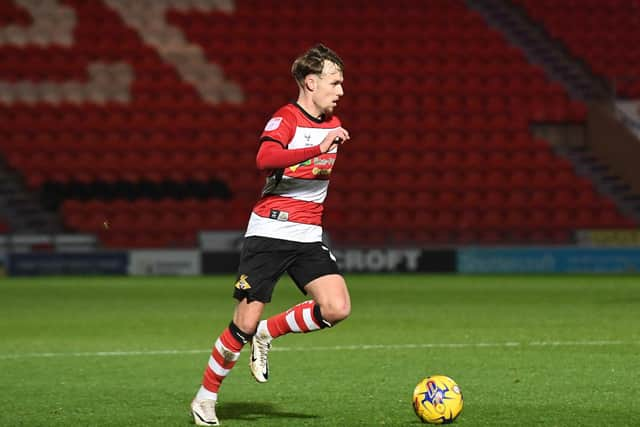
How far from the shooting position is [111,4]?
25953 mm

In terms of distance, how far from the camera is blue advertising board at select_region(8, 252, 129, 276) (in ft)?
65.9

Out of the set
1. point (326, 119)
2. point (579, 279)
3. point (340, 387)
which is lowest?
point (579, 279)

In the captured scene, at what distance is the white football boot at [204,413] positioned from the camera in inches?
223

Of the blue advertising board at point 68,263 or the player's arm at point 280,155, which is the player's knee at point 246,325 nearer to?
the player's arm at point 280,155

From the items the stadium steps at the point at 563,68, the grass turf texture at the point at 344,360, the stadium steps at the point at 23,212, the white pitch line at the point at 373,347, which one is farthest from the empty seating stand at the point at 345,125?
the white pitch line at the point at 373,347

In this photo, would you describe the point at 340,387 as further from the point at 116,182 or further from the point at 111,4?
the point at 111,4

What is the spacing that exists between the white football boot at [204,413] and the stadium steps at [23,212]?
16.6m

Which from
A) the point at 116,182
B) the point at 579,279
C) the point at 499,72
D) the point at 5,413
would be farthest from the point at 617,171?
the point at 5,413

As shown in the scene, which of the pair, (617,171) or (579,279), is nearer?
(579,279)

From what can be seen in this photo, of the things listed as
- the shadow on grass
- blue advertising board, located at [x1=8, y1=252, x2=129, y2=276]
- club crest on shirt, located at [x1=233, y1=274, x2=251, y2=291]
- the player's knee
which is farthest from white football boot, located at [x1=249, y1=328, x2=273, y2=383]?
blue advertising board, located at [x1=8, y1=252, x2=129, y2=276]

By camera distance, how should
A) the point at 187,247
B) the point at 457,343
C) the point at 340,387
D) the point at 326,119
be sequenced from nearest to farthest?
the point at 326,119 → the point at 340,387 → the point at 457,343 → the point at 187,247

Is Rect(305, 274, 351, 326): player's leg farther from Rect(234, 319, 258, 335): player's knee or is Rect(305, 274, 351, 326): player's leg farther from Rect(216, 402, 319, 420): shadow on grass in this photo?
Rect(216, 402, 319, 420): shadow on grass

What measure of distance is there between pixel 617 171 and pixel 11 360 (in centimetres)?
1770

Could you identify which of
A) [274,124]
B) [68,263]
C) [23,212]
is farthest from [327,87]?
[23,212]
